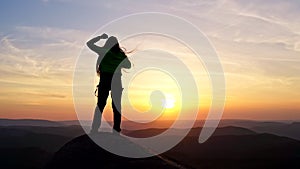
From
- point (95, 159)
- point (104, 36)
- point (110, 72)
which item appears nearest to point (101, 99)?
point (110, 72)

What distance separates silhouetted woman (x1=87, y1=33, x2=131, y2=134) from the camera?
12391 millimetres

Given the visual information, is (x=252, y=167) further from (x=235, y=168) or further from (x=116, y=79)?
(x=116, y=79)

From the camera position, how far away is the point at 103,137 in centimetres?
1238

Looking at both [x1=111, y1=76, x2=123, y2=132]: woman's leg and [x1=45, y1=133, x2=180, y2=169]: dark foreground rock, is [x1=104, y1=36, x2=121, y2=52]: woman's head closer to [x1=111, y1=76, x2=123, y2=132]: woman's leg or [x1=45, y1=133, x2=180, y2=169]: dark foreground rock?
Answer: [x1=111, y1=76, x2=123, y2=132]: woman's leg

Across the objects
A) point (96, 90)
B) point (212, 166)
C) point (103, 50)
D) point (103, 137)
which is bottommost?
point (212, 166)

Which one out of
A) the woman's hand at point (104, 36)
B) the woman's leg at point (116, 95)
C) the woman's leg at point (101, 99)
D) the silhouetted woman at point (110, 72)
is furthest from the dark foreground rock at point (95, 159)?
the woman's hand at point (104, 36)

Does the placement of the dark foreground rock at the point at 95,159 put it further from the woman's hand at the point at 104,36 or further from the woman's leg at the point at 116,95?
the woman's hand at the point at 104,36

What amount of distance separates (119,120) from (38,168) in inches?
4737

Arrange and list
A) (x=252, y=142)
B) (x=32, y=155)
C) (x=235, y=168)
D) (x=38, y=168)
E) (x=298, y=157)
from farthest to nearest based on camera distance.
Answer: (x=252, y=142) < (x=32, y=155) < (x=38, y=168) < (x=298, y=157) < (x=235, y=168)

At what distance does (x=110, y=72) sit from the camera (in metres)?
12.6

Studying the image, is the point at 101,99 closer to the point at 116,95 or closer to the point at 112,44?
the point at 116,95

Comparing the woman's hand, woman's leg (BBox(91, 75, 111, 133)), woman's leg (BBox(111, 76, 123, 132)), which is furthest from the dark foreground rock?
the woman's hand

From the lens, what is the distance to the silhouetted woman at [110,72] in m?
12.4

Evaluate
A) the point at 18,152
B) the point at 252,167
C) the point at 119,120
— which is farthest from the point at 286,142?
the point at 119,120
